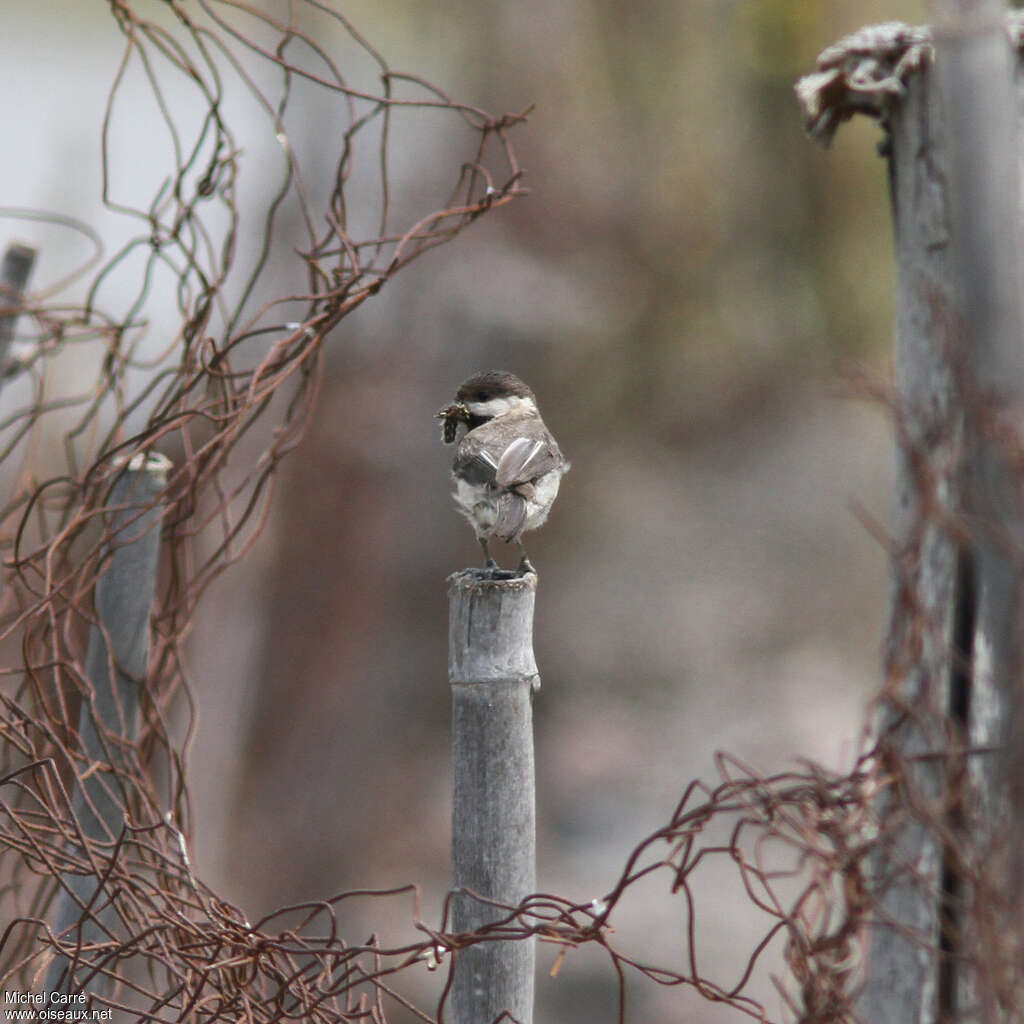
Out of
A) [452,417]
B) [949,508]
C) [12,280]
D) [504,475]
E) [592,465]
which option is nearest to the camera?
[949,508]

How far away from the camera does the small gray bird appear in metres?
2.75

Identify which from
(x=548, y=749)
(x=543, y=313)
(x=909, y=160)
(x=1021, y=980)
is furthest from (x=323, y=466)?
(x=1021, y=980)

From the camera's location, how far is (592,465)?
8719 millimetres

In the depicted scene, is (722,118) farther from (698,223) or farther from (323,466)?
(323,466)

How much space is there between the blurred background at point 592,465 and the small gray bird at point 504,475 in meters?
5.10

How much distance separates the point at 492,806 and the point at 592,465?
7042 millimetres

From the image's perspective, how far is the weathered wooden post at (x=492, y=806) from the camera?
173 centimetres

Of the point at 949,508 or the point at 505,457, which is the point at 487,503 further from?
the point at 949,508

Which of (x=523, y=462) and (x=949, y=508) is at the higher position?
(x=523, y=462)

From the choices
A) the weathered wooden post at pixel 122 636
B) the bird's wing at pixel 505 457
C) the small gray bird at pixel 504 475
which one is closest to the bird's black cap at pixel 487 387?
the small gray bird at pixel 504 475

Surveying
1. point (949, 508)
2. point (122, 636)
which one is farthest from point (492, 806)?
point (122, 636)

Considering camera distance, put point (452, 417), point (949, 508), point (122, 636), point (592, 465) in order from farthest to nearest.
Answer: point (592, 465)
point (452, 417)
point (122, 636)
point (949, 508)

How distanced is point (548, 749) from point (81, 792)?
242 inches

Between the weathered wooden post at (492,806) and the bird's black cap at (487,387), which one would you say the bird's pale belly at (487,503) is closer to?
the bird's black cap at (487,387)
